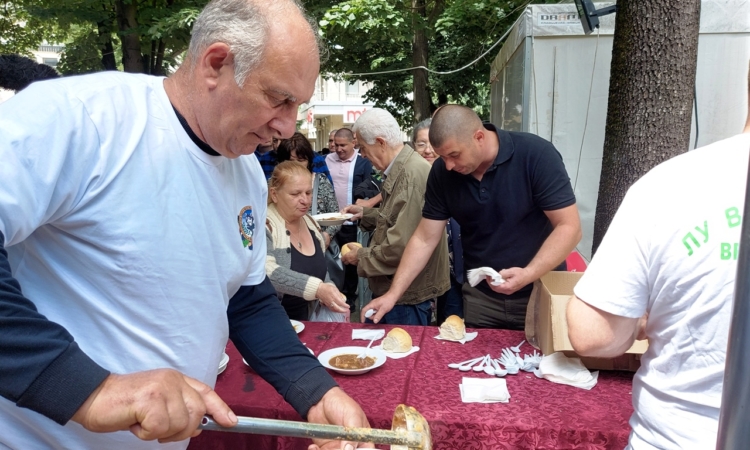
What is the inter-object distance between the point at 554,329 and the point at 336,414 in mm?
1143

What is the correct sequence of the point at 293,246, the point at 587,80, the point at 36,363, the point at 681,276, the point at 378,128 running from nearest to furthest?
the point at 36,363 < the point at 681,276 < the point at 293,246 < the point at 378,128 < the point at 587,80

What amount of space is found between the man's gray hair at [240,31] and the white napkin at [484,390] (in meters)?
1.42

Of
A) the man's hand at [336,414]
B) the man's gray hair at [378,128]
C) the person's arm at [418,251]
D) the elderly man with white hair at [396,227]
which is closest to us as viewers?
the man's hand at [336,414]

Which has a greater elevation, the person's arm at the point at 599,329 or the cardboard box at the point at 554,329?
the person's arm at the point at 599,329

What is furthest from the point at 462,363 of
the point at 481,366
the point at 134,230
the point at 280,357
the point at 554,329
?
the point at 134,230

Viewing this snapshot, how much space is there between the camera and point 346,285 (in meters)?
5.33

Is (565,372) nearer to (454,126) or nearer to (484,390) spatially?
(484,390)

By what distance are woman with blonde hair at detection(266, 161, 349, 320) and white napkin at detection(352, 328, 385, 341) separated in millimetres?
312

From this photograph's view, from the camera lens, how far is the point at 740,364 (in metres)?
0.50

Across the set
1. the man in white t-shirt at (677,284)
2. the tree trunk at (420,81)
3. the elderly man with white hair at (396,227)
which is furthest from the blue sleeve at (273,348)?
the tree trunk at (420,81)

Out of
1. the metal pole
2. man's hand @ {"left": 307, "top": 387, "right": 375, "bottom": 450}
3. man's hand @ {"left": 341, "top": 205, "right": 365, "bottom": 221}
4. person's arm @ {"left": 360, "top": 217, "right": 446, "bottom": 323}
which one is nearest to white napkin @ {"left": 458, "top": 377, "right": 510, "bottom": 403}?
man's hand @ {"left": 307, "top": 387, "right": 375, "bottom": 450}

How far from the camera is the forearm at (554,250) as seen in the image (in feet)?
8.89

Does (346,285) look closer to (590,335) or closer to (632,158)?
(632,158)

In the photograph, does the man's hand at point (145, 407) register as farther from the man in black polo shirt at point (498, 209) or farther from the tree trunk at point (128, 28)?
the tree trunk at point (128, 28)
